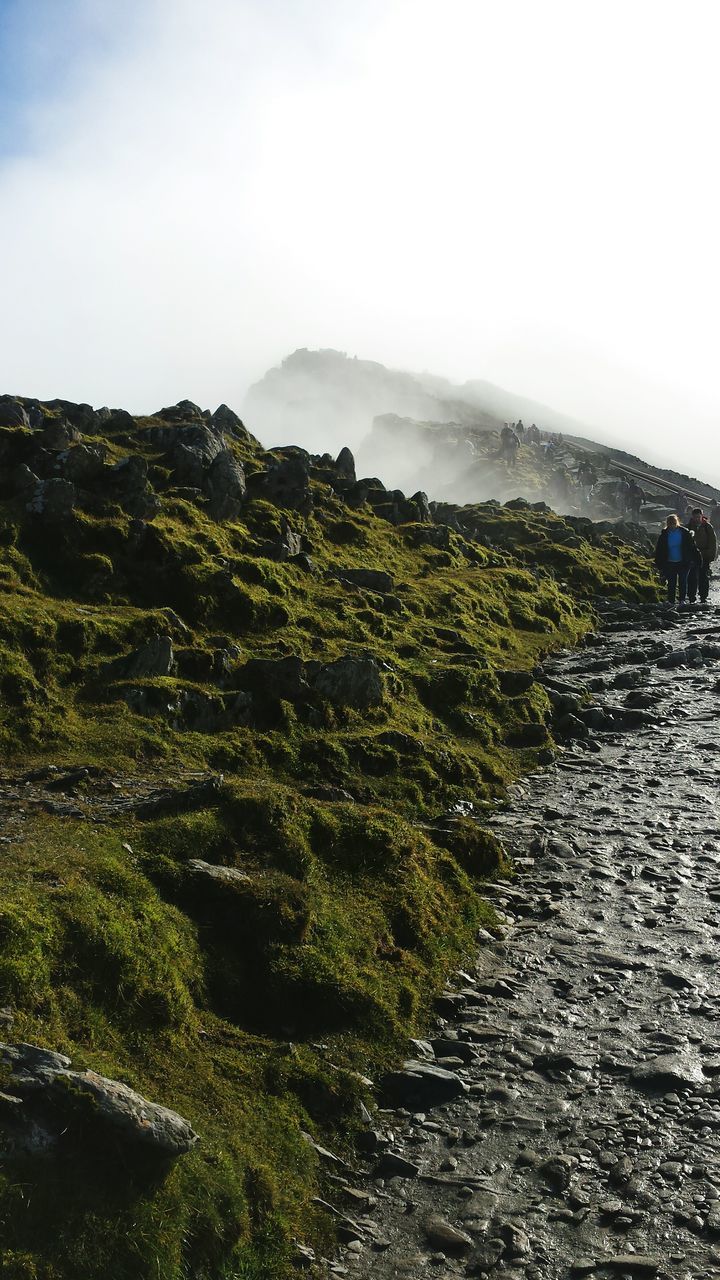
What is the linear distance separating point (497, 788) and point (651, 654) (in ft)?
68.8

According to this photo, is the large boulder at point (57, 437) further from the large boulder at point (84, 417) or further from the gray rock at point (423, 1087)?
the gray rock at point (423, 1087)

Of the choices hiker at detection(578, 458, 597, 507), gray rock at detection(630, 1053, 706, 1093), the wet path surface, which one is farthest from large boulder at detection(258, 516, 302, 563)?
hiker at detection(578, 458, 597, 507)

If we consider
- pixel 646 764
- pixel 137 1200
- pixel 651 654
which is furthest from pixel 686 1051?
pixel 651 654

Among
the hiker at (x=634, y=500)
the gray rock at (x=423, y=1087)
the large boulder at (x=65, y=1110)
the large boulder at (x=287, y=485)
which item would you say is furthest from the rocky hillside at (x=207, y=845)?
the hiker at (x=634, y=500)

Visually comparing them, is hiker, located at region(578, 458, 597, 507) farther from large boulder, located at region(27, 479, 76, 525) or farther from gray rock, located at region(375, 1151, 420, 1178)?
gray rock, located at region(375, 1151, 420, 1178)

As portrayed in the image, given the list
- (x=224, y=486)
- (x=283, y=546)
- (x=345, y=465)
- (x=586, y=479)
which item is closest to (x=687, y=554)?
(x=345, y=465)

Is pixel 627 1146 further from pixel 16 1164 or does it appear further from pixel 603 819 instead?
pixel 603 819

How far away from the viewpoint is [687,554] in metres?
52.9

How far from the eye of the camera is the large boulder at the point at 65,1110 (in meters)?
8.06

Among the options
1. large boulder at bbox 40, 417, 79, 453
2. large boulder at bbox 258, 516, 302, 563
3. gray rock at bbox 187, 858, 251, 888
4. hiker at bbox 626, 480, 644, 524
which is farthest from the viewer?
hiker at bbox 626, 480, 644, 524

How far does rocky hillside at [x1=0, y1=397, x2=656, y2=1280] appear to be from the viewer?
8.46 meters

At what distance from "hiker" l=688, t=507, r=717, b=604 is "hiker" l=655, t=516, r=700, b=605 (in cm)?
46

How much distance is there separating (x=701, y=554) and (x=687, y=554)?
1.31 m

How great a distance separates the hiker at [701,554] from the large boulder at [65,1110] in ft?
153
